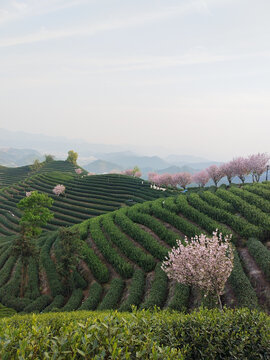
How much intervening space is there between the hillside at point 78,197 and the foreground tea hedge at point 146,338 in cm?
6558

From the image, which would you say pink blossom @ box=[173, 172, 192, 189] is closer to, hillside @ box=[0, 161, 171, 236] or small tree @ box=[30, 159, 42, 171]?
hillside @ box=[0, 161, 171, 236]

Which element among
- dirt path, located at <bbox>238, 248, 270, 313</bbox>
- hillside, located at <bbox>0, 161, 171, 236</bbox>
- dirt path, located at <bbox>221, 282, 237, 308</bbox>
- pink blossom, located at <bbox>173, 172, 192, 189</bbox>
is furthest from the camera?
pink blossom, located at <bbox>173, 172, 192, 189</bbox>

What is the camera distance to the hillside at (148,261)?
842 inches

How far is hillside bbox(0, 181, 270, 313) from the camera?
70.2 ft


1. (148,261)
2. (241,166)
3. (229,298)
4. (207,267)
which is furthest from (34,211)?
(241,166)

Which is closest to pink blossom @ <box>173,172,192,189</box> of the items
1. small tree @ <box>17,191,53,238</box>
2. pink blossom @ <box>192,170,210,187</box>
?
pink blossom @ <box>192,170,210,187</box>

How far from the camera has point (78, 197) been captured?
87.9m

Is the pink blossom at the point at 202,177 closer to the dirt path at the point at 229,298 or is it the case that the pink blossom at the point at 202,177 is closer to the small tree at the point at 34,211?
the small tree at the point at 34,211

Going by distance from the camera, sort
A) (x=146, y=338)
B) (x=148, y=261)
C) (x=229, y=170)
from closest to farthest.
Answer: (x=146, y=338)
(x=148, y=261)
(x=229, y=170)

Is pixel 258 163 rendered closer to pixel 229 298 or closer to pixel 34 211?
pixel 229 298

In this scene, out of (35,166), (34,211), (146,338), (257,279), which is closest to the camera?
(146,338)

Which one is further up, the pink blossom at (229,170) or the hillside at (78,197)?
the pink blossom at (229,170)

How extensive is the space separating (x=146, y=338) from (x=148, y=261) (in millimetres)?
20602

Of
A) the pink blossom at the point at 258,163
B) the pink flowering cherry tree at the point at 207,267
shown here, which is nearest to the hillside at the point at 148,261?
the pink flowering cherry tree at the point at 207,267
